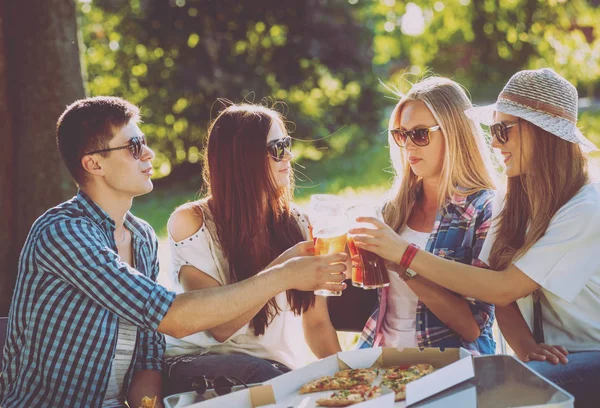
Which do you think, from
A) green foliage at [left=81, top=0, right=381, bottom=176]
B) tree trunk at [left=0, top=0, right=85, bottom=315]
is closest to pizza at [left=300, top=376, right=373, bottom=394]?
tree trunk at [left=0, top=0, right=85, bottom=315]

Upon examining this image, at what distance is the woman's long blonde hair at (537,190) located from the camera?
351 centimetres

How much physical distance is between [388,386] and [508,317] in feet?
3.84

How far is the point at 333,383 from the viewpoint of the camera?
2.88m

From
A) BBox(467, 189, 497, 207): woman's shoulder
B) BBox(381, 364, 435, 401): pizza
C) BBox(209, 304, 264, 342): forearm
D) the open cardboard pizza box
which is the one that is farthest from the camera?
BBox(467, 189, 497, 207): woman's shoulder

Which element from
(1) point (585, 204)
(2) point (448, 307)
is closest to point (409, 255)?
(2) point (448, 307)

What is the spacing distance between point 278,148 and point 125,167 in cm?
84

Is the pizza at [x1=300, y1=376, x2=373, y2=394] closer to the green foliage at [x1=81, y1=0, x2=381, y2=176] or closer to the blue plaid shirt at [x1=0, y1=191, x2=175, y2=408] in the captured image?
the blue plaid shirt at [x1=0, y1=191, x2=175, y2=408]

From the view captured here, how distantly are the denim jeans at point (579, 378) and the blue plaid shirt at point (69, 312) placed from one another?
5.56 ft

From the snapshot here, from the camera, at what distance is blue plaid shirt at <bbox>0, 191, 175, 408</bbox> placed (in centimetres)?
310

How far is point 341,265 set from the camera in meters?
3.34

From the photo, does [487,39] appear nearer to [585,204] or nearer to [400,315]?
[400,315]

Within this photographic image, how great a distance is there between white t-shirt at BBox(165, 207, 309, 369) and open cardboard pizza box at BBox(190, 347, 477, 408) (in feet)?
3.10

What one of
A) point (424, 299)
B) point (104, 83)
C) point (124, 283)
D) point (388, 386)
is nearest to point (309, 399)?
point (388, 386)

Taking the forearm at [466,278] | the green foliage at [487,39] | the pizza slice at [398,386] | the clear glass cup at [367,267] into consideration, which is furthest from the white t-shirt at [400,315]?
the green foliage at [487,39]
